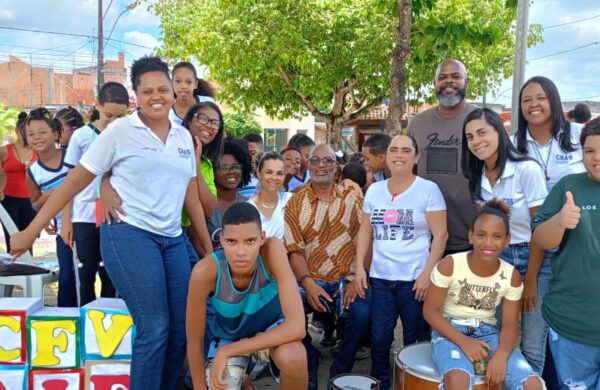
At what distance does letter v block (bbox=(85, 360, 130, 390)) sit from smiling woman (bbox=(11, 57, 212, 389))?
27 cm

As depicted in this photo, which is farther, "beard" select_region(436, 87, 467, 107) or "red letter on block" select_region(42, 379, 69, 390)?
"beard" select_region(436, 87, 467, 107)

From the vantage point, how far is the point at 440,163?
4.02 m

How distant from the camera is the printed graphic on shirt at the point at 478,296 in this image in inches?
125

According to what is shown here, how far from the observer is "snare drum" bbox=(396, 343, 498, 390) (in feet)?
9.13

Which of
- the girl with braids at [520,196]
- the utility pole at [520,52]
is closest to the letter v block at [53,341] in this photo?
the girl with braids at [520,196]

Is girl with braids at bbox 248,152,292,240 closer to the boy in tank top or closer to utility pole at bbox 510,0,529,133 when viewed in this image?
the boy in tank top

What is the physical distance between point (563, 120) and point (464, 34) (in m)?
1.84

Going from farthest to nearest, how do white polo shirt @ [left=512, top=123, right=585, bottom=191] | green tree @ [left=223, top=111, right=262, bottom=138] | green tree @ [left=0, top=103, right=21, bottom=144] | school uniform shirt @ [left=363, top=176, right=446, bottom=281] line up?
green tree @ [left=223, top=111, right=262, bottom=138], green tree @ [left=0, top=103, right=21, bottom=144], school uniform shirt @ [left=363, top=176, right=446, bottom=281], white polo shirt @ [left=512, top=123, right=585, bottom=191]

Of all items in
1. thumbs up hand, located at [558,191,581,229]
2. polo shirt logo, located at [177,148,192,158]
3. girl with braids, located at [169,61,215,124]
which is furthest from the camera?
girl with braids, located at [169,61,215,124]

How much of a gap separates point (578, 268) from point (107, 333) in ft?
9.22

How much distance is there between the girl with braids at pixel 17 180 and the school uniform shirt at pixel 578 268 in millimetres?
5540

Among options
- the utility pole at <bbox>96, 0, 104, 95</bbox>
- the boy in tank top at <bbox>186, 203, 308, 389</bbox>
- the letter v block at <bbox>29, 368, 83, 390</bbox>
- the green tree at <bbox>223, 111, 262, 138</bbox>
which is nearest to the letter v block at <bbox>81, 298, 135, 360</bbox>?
the letter v block at <bbox>29, 368, 83, 390</bbox>

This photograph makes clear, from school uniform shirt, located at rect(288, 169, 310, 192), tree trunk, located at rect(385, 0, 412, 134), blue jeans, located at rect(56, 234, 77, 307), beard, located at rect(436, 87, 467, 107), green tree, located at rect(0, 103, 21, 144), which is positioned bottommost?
blue jeans, located at rect(56, 234, 77, 307)

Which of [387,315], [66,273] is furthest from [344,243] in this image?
[66,273]
